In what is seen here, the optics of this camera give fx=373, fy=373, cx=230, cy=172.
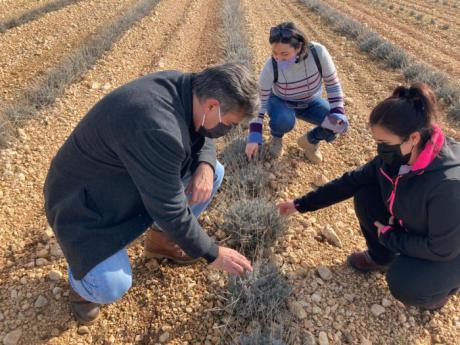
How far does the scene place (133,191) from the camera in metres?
1.95

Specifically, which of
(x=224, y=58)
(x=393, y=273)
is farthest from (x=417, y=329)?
(x=224, y=58)

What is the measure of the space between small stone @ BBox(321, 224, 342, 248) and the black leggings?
391 millimetres

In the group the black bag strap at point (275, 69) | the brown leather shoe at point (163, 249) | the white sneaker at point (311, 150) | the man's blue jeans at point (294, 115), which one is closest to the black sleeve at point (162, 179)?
the brown leather shoe at point (163, 249)

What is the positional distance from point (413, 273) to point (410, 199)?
0.46 m

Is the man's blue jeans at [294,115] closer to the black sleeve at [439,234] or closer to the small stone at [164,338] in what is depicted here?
the black sleeve at [439,234]

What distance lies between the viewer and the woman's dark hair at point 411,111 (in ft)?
5.73

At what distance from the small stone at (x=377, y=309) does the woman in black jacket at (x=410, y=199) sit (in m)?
0.16

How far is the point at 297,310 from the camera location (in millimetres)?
2264

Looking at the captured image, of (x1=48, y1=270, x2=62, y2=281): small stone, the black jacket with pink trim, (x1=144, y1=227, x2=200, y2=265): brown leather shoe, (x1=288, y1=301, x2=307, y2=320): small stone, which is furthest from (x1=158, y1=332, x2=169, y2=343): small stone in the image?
the black jacket with pink trim

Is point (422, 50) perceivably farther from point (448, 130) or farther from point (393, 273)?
point (393, 273)

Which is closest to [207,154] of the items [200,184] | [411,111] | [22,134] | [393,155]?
[200,184]

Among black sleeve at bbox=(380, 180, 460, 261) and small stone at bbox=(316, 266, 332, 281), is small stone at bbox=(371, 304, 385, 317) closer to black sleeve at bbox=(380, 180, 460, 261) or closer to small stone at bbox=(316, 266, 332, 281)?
small stone at bbox=(316, 266, 332, 281)

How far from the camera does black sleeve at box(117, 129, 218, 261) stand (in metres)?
1.61

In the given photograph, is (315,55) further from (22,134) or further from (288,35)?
(22,134)
